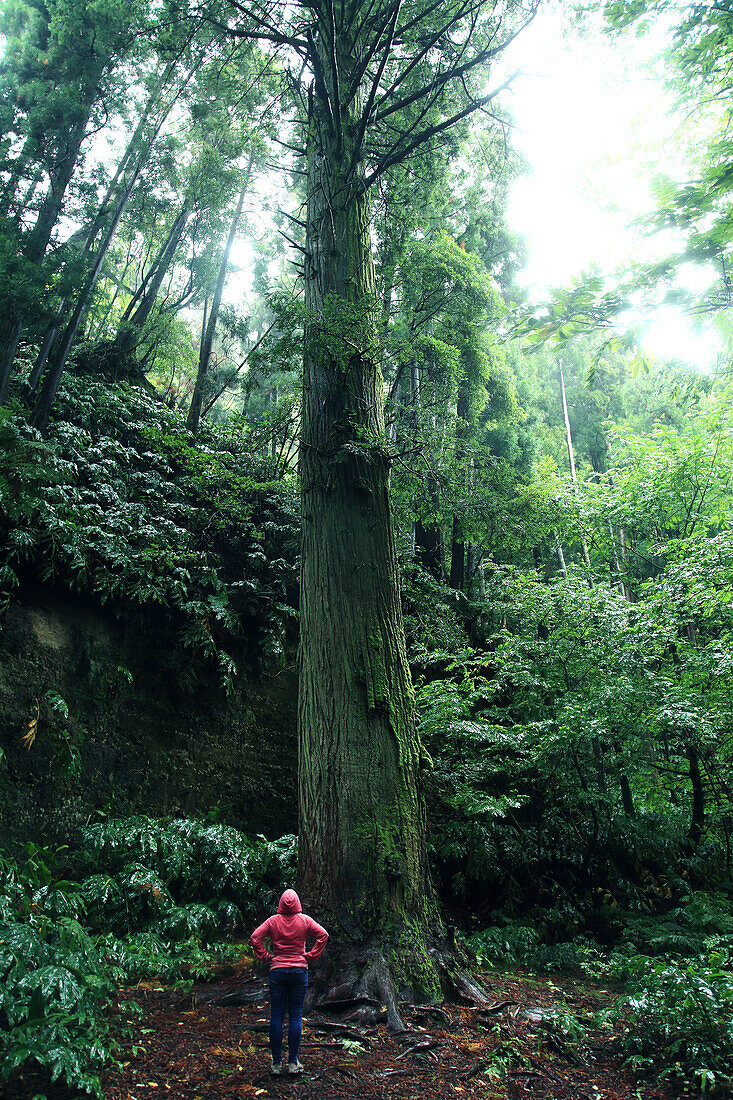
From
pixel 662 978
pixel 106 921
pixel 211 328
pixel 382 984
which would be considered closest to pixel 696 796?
pixel 662 978

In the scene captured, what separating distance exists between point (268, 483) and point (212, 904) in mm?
5170

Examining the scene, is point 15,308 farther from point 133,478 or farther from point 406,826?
point 406,826

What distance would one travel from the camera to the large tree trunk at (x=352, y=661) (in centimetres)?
348

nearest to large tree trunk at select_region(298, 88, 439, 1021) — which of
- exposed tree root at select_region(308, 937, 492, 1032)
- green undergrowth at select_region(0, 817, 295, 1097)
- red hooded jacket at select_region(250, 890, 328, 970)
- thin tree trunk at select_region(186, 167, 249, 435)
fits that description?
exposed tree root at select_region(308, 937, 492, 1032)

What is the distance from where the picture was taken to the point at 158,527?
7.11 meters

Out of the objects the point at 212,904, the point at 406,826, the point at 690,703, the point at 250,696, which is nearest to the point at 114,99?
the point at 250,696

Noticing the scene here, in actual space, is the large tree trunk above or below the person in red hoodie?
above

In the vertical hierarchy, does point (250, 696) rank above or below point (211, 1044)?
above

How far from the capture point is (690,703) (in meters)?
6.16

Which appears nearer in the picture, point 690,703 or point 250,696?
point 690,703

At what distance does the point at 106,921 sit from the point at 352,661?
2.67 m

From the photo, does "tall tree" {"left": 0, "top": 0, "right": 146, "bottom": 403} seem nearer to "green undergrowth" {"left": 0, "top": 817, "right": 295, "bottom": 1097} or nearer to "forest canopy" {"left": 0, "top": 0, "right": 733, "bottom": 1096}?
"forest canopy" {"left": 0, "top": 0, "right": 733, "bottom": 1096}

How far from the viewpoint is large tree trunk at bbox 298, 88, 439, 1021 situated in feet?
11.4

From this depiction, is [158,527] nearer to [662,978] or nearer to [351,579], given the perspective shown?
[351,579]
